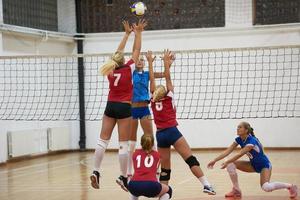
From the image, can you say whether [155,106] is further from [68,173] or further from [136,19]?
[136,19]

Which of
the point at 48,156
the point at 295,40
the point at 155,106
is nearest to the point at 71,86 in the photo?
the point at 48,156

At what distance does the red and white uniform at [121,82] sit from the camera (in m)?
8.42

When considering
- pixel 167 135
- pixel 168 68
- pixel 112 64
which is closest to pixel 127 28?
pixel 112 64

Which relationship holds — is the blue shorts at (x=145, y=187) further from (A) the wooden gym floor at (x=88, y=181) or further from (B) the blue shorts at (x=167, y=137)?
(A) the wooden gym floor at (x=88, y=181)

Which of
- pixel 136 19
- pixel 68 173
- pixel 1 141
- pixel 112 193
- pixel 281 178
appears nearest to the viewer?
pixel 112 193

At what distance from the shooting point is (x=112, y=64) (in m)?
8.20

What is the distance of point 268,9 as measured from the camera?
16953 mm

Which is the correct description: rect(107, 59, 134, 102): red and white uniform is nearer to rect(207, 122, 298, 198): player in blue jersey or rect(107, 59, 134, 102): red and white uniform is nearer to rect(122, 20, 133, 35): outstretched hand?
rect(122, 20, 133, 35): outstretched hand

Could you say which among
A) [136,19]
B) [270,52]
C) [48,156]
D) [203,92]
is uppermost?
[136,19]

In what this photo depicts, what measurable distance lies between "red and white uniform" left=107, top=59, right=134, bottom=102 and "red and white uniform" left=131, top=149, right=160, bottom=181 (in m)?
1.47

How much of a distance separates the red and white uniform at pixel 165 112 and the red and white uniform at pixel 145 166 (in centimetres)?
103

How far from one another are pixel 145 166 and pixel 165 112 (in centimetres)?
124

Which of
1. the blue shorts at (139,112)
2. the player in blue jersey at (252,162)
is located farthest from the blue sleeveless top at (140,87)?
the player in blue jersey at (252,162)

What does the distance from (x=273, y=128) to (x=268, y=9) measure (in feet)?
11.3
